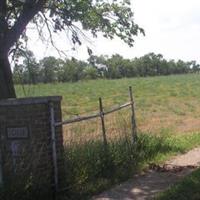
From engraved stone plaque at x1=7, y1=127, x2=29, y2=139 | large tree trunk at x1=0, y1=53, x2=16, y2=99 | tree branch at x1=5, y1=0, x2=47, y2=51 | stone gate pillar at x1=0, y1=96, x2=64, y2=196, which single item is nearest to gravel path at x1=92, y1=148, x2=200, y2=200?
stone gate pillar at x1=0, y1=96, x2=64, y2=196

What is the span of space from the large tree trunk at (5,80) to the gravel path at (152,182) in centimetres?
261

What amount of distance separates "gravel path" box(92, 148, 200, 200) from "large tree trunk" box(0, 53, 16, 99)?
2.61 m

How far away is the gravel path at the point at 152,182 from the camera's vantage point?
9.80m

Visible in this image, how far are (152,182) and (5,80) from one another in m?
3.23

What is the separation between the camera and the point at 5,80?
1116 centimetres

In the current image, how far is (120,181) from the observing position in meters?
11.0

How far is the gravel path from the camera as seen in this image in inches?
386

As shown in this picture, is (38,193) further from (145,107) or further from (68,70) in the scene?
(145,107)

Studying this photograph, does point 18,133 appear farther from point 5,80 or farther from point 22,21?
point 22,21

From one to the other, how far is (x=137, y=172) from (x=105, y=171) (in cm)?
77

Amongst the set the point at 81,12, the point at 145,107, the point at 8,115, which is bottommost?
the point at 145,107

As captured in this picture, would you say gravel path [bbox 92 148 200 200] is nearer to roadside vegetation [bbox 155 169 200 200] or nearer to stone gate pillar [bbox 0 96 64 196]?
roadside vegetation [bbox 155 169 200 200]

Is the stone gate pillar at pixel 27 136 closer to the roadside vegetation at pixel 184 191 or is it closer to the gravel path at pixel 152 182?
the gravel path at pixel 152 182

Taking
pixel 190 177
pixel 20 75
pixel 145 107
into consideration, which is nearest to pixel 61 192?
pixel 190 177
